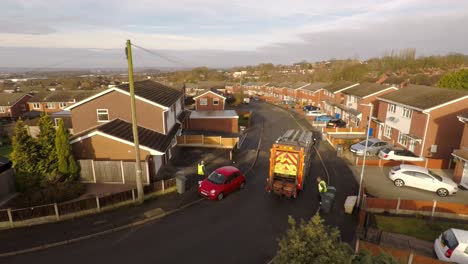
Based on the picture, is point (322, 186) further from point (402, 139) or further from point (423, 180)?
point (402, 139)

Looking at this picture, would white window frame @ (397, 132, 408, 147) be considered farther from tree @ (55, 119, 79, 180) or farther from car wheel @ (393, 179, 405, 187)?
tree @ (55, 119, 79, 180)

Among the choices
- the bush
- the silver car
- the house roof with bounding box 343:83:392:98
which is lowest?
the silver car

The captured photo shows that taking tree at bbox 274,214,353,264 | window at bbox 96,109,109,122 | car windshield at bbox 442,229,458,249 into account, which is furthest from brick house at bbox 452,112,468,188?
window at bbox 96,109,109,122

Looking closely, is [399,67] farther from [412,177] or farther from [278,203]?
[278,203]

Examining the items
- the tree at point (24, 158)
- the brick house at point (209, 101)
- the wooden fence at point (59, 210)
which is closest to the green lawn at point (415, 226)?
the wooden fence at point (59, 210)

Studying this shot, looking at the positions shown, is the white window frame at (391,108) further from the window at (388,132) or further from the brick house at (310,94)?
the brick house at (310,94)

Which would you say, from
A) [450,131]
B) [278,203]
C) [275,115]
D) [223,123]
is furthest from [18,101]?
[450,131]
